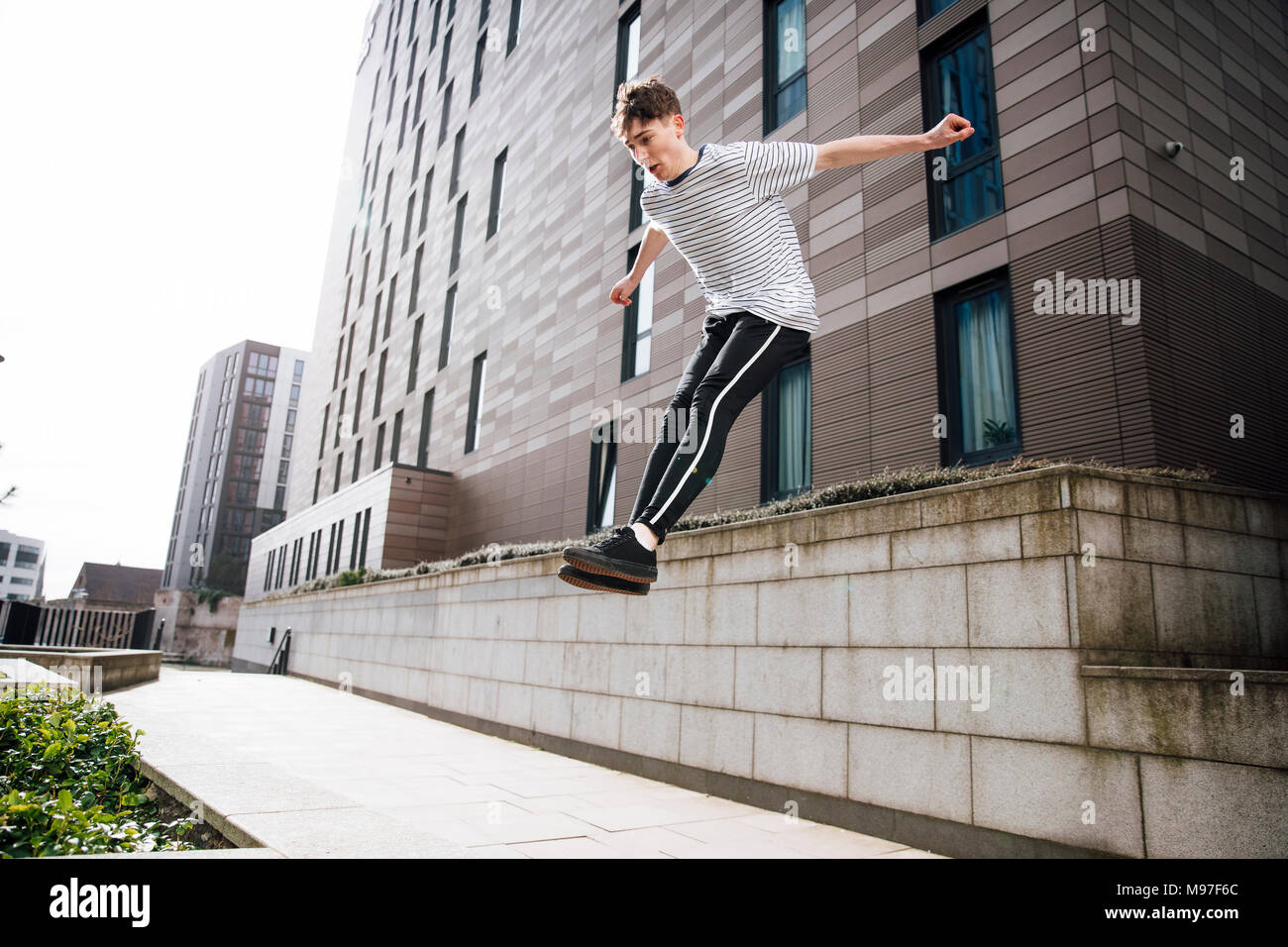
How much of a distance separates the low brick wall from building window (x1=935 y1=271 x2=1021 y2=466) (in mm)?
3434

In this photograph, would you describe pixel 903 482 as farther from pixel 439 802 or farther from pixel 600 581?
pixel 439 802

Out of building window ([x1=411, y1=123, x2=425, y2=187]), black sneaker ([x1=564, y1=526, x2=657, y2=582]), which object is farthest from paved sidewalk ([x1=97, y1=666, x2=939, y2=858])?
building window ([x1=411, y1=123, x2=425, y2=187])

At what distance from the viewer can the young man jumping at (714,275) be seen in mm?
3479

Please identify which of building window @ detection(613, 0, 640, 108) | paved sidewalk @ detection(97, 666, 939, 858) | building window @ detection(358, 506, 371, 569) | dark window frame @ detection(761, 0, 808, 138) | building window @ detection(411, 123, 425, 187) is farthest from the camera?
building window @ detection(411, 123, 425, 187)

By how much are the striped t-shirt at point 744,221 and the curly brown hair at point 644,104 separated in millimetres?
255

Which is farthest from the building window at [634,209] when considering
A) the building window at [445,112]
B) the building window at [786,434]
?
the building window at [445,112]

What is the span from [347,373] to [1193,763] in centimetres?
3711

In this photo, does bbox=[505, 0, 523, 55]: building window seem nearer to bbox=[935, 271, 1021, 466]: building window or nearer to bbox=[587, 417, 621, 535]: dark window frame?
bbox=[587, 417, 621, 535]: dark window frame

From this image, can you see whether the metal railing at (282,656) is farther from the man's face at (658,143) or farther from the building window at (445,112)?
the man's face at (658,143)

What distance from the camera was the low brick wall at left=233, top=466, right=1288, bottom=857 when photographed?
14.7ft

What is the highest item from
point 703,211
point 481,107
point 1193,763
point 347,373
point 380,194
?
point 380,194

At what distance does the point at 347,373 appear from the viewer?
36.7 meters
